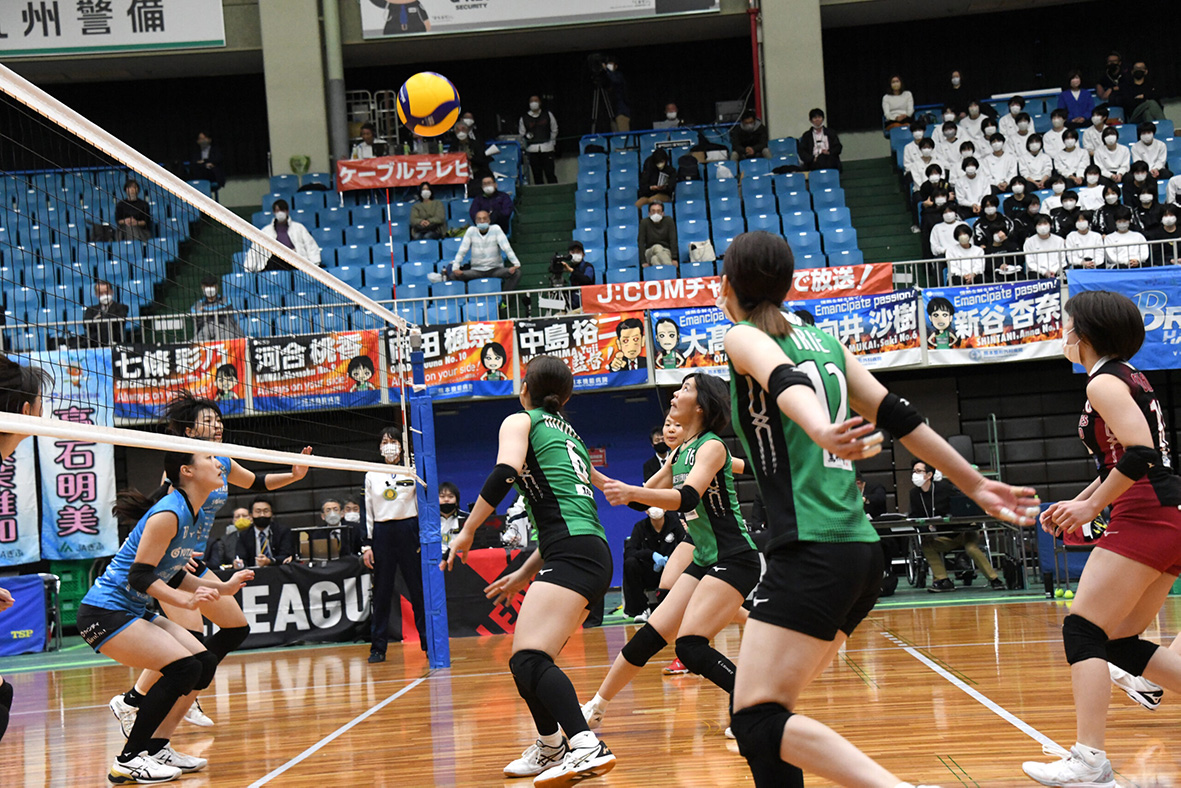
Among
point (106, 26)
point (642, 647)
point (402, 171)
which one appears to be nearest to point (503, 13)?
point (402, 171)

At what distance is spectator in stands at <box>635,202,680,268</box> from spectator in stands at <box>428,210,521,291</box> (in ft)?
6.09

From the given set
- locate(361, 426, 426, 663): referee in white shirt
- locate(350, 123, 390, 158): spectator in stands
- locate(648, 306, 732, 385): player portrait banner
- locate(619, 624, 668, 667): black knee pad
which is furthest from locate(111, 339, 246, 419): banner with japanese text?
locate(619, 624, 668, 667): black knee pad

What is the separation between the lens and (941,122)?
A: 1925 cm

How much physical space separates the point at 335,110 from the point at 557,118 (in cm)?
467

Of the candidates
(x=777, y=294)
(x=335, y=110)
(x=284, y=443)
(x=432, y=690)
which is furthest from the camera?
(x=335, y=110)

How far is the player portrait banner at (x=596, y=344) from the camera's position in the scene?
1364 centimetres

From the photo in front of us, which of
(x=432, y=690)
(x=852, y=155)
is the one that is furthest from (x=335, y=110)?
(x=432, y=690)

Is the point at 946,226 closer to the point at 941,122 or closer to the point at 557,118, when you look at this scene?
the point at 941,122

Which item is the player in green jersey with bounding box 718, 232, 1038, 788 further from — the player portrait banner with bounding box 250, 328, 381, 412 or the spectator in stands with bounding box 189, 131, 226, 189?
the spectator in stands with bounding box 189, 131, 226, 189

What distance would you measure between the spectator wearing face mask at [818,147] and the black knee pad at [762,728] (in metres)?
16.0

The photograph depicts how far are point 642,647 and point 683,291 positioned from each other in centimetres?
911

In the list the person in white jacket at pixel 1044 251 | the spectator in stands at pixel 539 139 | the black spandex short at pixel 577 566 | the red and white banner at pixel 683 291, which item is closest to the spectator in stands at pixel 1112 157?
the person in white jacket at pixel 1044 251

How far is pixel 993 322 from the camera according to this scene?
1349 cm

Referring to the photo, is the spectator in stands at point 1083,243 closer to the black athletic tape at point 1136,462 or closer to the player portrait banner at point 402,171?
the player portrait banner at point 402,171
